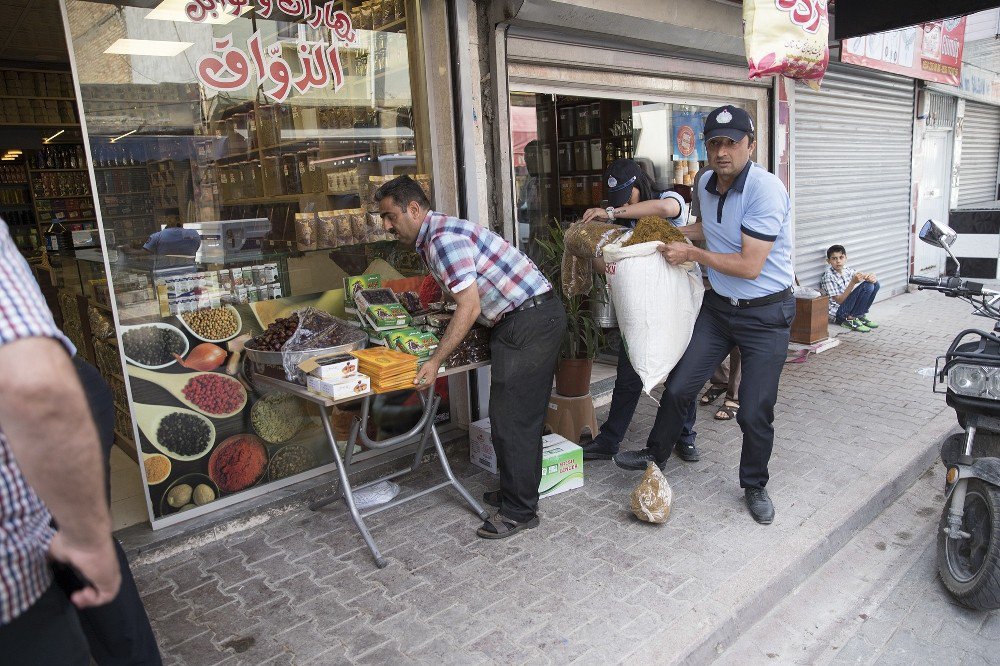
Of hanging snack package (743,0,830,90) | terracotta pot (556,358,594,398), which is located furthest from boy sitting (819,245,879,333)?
terracotta pot (556,358,594,398)

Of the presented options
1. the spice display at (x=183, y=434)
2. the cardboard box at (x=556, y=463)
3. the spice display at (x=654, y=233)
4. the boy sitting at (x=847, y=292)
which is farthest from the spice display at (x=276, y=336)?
the boy sitting at (x=847, y=292)

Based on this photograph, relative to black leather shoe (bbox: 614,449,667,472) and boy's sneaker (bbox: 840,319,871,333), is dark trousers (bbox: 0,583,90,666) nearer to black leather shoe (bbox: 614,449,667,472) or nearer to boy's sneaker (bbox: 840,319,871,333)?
black leather shoe (bbox: 614,449,667,472)

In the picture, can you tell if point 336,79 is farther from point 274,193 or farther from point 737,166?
point 737,166

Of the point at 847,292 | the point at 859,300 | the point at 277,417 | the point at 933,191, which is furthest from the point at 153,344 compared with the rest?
the point at 933,191

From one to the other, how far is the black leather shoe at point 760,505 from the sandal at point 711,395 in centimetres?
185

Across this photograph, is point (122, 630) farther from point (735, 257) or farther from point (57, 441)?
point (735, 257)

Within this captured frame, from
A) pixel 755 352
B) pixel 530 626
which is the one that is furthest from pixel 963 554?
pixel 530 626

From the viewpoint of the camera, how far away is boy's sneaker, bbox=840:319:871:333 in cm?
811

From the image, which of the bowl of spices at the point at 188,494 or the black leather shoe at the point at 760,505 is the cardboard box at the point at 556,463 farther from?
the bowl of spices at the point at 188,494

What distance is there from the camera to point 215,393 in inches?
155

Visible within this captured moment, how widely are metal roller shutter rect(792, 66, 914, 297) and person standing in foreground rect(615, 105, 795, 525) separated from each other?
4868mm

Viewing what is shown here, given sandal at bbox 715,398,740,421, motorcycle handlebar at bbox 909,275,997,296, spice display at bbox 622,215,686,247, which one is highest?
spice display at bbox 622,215,686,247

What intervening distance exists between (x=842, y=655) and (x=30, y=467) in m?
2.99

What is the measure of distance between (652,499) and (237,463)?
2.35m
